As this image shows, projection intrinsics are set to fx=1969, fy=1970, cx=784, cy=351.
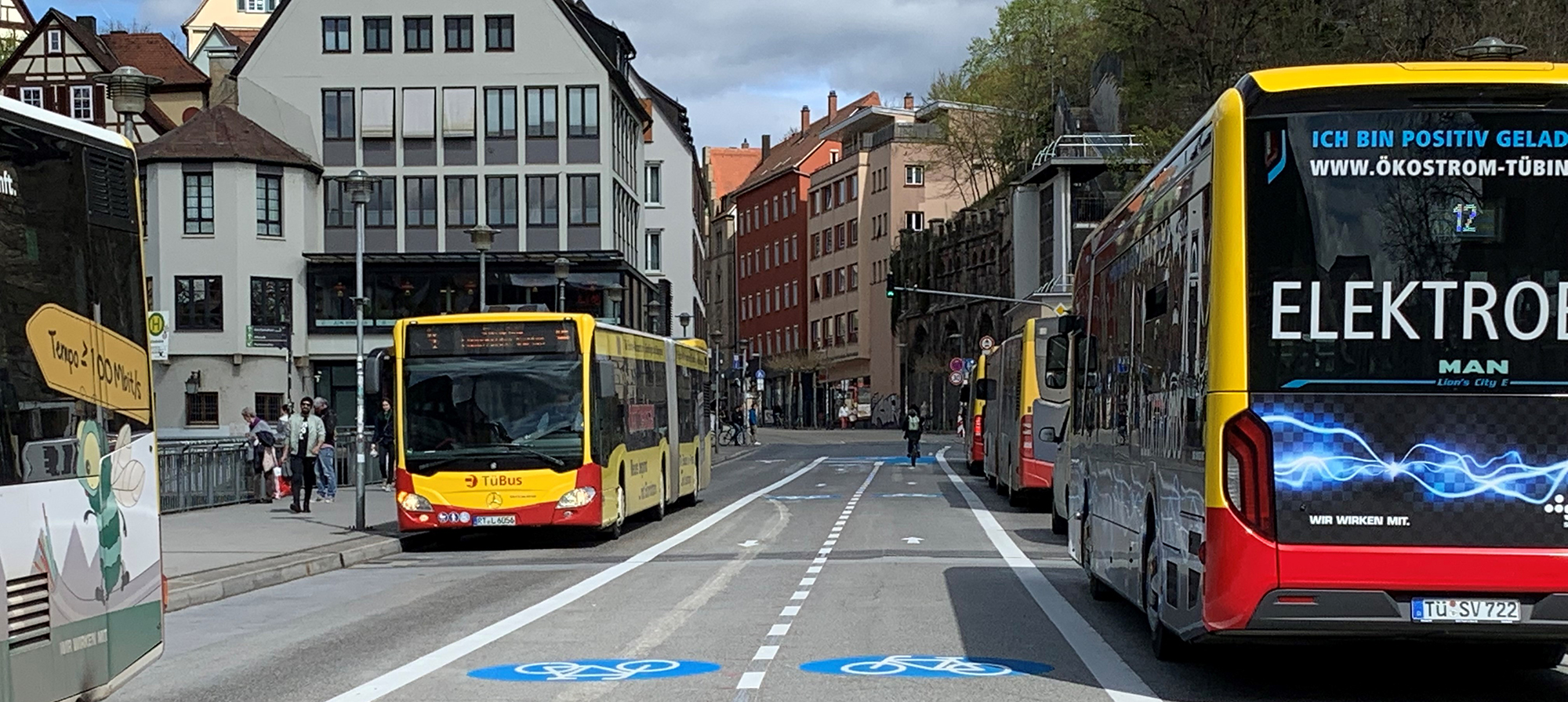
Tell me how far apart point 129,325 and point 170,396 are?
2268 inches

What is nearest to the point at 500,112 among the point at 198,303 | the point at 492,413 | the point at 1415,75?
the point at 198,303

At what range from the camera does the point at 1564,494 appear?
31.1ft

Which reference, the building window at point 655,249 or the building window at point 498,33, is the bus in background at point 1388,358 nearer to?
the building window at point 498,33

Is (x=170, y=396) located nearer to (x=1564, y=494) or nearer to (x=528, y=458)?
(x=528, y=458)

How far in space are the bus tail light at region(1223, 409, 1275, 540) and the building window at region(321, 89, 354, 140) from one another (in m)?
61.1

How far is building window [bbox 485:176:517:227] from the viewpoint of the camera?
67.0 meters

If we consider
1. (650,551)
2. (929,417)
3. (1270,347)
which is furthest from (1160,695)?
(929,417)

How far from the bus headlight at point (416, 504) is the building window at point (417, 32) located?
45.3 meters

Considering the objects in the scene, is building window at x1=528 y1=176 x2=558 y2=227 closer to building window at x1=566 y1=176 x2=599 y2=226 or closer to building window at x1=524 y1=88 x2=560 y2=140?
building window at x1=566 y1=176 x2=599 y2=226

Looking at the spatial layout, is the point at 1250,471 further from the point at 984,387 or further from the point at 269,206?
the point at 269,206

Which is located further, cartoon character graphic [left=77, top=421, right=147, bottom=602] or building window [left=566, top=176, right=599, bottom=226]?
building window [left=566, top=176, right=599, bottom=226]

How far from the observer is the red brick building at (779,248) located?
449 ft

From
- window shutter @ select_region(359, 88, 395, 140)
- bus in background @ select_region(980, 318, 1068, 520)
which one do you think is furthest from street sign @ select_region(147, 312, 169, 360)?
window shutter @ select_region(359, 88, 395, 140)

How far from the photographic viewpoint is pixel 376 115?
67625mm
